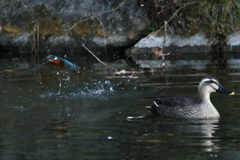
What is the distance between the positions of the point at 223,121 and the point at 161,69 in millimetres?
5009

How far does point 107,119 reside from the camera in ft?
22.8

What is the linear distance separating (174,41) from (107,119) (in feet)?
26.1

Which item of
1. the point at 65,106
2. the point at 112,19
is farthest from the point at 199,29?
the point at 65,106

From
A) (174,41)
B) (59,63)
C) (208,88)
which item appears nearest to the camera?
(208,88)

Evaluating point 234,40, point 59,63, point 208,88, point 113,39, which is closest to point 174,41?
point 234,40

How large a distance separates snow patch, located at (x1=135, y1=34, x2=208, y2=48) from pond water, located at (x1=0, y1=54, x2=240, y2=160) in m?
2.66

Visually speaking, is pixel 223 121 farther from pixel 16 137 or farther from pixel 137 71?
pixel 137 71

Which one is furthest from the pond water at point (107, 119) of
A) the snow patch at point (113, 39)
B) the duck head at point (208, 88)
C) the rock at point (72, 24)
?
the rock at point (72, 24)

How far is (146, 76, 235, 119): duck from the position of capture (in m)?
7.09

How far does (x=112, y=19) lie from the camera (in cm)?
1543

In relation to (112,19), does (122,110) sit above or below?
below

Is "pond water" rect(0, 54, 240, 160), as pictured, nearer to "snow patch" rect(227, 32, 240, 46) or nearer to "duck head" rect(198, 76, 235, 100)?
"duck head" rect(198, 76, 235, 100)

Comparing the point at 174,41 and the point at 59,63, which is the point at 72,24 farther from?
the point at 59,63

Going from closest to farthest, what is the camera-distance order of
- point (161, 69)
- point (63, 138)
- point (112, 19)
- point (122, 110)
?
point (63, 138)
point (122, 110)
point (161, 69)
point (112, 19)
